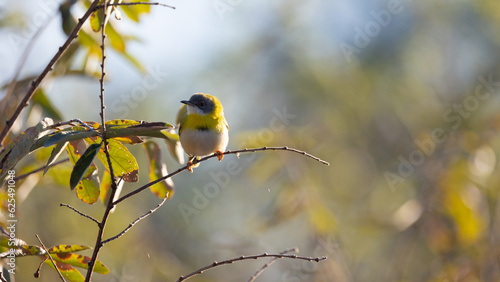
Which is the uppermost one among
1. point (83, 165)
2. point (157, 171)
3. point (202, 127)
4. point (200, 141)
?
point (202, 127)

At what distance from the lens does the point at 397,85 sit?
11523 millimetres

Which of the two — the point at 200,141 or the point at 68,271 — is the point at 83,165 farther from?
the point at 200,141

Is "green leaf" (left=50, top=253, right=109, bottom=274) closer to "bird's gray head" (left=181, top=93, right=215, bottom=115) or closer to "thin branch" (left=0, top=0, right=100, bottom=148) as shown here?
"thin branch" (left=0, top=0, right=100, bottom=148)

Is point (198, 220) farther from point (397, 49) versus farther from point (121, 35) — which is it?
point (121, 35)

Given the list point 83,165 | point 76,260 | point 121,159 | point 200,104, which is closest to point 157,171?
point 121,159

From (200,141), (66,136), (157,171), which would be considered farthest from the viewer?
(200,141)

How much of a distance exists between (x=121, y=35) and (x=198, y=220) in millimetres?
8352

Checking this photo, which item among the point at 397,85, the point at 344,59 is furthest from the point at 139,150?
the point at 397,85

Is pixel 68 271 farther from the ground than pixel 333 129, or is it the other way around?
pixel 333 129

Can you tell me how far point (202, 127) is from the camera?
10.1 ft

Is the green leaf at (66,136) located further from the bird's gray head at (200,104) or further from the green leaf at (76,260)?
the bird's gray head at (200,104)

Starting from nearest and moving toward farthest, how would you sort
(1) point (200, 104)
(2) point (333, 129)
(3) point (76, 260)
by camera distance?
(3) point (76, 260), (1) point (200, 104), (2) point (333, 129)

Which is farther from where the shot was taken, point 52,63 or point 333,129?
point 333,129

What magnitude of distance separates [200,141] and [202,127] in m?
0.13
